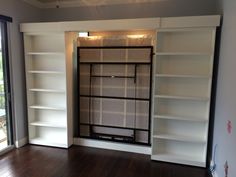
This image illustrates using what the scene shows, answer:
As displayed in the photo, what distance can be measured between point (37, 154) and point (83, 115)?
1.01 meters

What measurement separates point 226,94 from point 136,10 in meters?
2.15

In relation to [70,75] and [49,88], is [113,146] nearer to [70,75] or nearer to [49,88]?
[70,75]

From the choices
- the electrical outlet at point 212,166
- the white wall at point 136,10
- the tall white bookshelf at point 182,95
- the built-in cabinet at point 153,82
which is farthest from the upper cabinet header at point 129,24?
the electrical outlet at point 212,166

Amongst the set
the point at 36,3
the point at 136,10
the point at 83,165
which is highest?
the point at 36,3

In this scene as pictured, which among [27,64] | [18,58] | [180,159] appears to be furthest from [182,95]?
[18,58]

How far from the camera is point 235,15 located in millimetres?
2154

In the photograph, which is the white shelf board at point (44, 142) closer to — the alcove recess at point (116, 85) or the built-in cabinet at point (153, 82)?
the built-in cabinet at point (153, 82)

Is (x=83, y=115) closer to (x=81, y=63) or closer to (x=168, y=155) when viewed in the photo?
(x=81, y=63)

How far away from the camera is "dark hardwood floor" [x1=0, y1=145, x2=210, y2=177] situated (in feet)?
9.37

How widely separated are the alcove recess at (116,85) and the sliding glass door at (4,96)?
1193 millimetres

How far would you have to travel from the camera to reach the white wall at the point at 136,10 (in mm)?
3393

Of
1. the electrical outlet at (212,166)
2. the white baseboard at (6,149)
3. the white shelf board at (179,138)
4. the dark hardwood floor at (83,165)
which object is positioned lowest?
the dark hardwood floor at (83,165)

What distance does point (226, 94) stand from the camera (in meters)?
2.36

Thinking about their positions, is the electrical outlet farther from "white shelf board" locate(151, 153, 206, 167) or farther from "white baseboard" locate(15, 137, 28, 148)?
"white baseboard" locate(15, 137, 28, 148)
